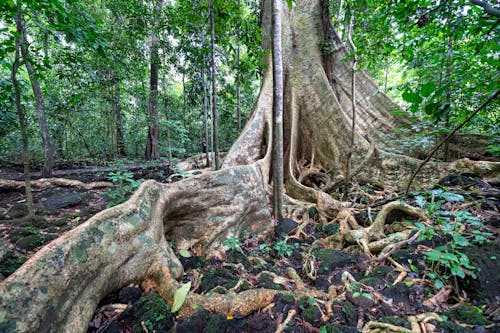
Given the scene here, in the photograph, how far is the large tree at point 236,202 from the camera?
→ 1.26 metres

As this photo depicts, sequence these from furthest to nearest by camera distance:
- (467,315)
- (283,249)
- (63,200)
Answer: (63,200)
(283,249)
(467,315)

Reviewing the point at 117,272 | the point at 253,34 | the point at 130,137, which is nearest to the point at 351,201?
the point at 253,34

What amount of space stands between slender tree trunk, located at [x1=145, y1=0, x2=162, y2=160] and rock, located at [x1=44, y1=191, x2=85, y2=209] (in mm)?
3218

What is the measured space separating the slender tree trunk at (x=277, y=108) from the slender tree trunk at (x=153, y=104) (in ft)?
11.6

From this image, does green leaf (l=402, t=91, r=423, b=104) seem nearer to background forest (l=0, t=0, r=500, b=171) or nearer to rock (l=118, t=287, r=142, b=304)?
background forest (l=0, t=0, r=500, b=171)

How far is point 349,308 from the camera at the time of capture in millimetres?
1660

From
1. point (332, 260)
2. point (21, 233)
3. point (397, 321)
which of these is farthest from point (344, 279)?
point (21, 233)

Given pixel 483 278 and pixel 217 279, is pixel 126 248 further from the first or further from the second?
pixel 483 278

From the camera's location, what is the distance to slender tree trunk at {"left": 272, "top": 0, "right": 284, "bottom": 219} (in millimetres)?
3180

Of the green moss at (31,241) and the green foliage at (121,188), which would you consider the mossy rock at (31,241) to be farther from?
the green foliage at (121,188)

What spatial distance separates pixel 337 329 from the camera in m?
1.42

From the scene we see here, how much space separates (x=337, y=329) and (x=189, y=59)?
5418 mm

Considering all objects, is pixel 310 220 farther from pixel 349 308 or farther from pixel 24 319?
pixel 24 319

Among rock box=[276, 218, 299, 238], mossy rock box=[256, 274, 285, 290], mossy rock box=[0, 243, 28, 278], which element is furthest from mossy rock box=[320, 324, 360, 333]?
mossy rock box=[0, 243, 28, 278]
